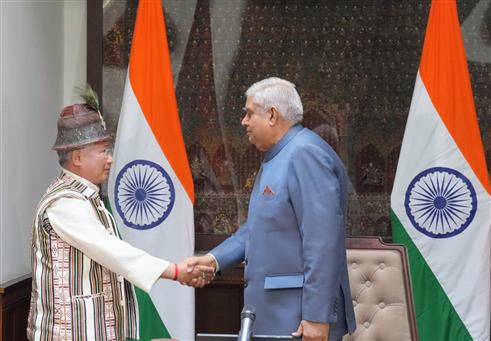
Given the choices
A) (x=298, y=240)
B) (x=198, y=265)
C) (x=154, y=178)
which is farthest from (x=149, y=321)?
(x=298, y=240)

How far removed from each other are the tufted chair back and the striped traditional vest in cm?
137

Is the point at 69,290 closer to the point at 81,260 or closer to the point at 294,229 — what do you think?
the point at 81,260

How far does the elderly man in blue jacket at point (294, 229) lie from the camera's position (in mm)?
2535

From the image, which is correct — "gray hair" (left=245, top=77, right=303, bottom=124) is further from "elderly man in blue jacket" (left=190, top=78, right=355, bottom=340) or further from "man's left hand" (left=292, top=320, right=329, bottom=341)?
"man's left hand" (left=292, top=320, right=329, bottom=341)

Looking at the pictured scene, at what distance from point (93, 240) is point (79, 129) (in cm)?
41

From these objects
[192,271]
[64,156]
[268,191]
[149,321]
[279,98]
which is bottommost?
[149,321]

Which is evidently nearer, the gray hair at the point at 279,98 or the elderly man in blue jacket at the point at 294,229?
the elderly man in blue jacket at the point at 294,229

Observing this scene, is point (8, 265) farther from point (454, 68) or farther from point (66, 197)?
point (454, 68)

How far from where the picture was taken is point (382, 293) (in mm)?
3594

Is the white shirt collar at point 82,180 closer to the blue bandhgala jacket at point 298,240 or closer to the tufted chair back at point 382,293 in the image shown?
the blue bandhgala jacket at point 298,240

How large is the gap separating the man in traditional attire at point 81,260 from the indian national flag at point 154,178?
1.20 meters

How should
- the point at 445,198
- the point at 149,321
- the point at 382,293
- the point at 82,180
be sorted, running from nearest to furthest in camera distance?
the point at 82,180 → the point at 382,293 → the point at 445,198 → the point at 149,321

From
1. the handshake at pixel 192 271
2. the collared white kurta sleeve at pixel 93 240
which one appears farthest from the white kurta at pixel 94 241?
the handshake at pixel 192 271

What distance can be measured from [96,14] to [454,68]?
207 centimetres
